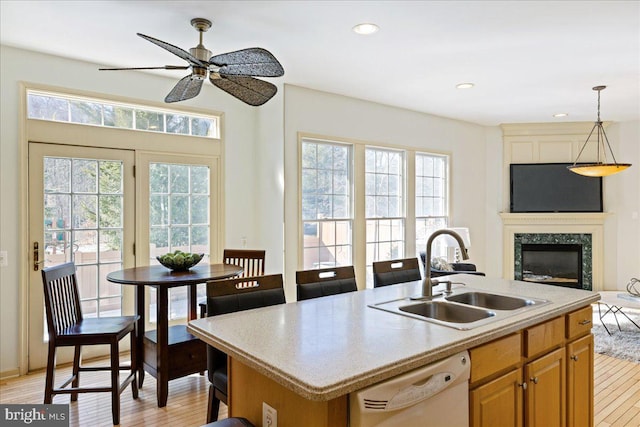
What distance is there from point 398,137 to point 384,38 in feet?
8.00

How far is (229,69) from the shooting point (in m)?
2.79

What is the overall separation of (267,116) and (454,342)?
3738mm

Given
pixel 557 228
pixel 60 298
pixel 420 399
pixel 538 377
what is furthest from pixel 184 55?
pixel 557 228

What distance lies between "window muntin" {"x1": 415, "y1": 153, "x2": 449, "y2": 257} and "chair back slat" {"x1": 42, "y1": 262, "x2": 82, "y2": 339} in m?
4.24

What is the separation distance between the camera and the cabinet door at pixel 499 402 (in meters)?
1.74

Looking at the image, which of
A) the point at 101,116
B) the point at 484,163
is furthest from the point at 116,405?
the point at 484,163

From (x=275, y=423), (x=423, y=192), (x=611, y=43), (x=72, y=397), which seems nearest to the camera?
(x=275, y=423)

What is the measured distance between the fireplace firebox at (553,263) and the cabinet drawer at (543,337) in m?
5.10

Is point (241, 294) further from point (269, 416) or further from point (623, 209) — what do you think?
point (623, 209)

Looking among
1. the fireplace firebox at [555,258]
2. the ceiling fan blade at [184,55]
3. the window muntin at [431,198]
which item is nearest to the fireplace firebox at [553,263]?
the fireplace firebox at [555,258]

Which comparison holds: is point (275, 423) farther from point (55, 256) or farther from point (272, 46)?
point (55, 256)

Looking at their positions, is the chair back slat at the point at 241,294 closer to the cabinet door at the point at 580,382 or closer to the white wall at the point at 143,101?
the cabinet door at the point at 580,382

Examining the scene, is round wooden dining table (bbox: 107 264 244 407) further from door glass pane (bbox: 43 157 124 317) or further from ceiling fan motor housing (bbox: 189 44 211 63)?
ceiling fan motor housing (bbox: 189 44 211 63)

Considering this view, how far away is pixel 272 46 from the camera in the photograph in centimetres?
354
